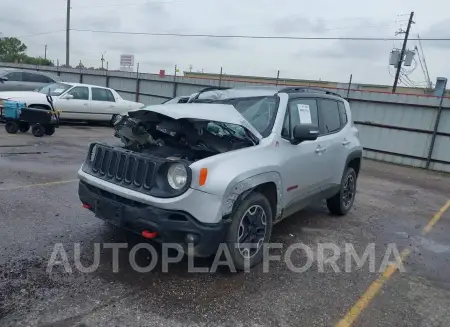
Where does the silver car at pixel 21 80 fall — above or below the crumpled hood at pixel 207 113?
below

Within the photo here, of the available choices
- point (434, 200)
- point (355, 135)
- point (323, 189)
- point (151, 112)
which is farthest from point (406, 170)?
point (151, 112)

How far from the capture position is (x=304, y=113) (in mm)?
4668

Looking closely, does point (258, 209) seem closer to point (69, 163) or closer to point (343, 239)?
point (343, 239)

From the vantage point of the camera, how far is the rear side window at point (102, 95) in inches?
562

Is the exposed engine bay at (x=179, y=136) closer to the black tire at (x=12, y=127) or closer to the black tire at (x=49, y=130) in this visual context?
the black tire at (x=49, y=130)

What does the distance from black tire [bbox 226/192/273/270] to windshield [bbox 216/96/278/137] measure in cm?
72

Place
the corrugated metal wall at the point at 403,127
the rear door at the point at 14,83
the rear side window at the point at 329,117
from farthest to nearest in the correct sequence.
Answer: the rear door at the point at 14,83 → the corrugated metal wall at the point at 403,127 → the rear side window at the point at 329,117

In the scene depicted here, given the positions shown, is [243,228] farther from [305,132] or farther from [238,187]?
[305,132]

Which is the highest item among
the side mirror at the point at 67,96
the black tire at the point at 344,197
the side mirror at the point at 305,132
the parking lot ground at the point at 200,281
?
the side mirror at the point at 305,132

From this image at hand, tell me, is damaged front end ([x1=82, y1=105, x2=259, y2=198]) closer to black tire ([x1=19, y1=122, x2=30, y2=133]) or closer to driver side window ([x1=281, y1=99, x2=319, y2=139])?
driver side window ([x1=281, y1=99, x2=319, y2=139])

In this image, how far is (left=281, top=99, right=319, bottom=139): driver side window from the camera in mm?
4271

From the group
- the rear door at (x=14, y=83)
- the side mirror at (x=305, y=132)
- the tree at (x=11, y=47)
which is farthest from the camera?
the tree at (x=11, y=47)

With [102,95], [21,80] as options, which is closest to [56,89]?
[102,95]

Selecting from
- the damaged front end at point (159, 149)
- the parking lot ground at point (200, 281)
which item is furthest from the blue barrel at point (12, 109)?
the damaged front end at point (159, 149)
